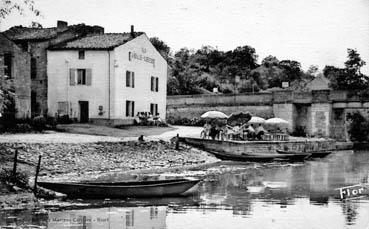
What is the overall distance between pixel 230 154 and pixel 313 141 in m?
8.76

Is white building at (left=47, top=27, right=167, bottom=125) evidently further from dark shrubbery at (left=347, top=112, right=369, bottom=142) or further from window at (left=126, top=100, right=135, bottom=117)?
dark shrubbery at (left=347, top=112, right=369, bottom=142)

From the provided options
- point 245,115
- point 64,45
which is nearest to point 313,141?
point 245,115

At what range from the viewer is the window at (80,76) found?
24.0 meters

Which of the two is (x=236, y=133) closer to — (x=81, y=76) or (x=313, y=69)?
(x=313, y=69)

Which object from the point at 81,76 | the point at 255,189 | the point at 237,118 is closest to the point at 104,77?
the point at 81,76

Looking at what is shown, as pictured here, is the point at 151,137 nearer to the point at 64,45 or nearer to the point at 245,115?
the point at 64,45

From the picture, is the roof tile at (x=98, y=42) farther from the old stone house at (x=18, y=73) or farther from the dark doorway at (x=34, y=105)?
the dark doorway at (x=34, y=105)

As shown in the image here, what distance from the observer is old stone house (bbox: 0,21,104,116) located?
71.2 ft

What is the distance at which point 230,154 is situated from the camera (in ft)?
78.8

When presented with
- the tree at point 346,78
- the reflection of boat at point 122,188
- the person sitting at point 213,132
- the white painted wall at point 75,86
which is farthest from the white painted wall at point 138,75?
the reflection of boat at point 122,188

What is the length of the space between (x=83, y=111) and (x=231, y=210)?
12861 mm

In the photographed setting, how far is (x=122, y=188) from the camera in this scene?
12.5m

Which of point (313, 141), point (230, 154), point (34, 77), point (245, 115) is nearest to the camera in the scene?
point (34, 77)

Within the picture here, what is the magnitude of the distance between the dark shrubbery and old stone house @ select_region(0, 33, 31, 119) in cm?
2409
